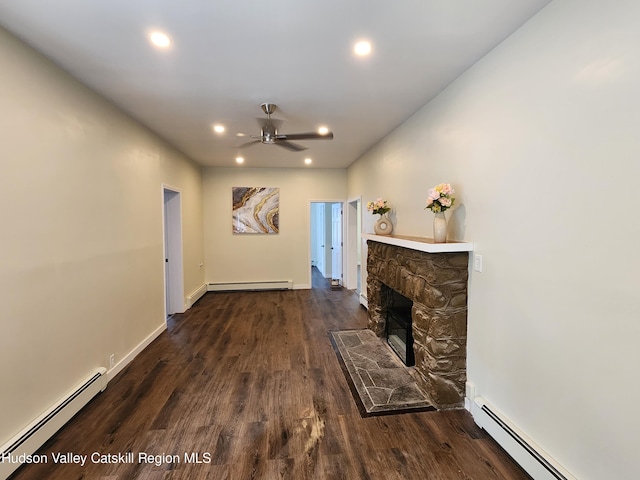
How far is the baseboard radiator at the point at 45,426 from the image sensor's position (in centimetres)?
165

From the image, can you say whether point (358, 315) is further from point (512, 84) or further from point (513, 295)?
point (512, 84)

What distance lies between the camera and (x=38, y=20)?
1.65 m

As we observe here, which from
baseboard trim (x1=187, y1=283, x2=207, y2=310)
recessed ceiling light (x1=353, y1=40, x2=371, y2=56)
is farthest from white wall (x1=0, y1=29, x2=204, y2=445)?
recessed ceiling light (x1=353, y1=40, x2=371, y2=56)

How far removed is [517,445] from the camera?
1748 millimetres

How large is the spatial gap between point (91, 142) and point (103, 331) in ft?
5.43

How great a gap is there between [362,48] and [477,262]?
1707mm

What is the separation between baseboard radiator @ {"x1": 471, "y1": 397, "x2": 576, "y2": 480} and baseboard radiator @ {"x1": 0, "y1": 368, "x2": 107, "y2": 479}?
294 cm

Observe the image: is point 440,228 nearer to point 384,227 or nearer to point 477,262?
point 477,262

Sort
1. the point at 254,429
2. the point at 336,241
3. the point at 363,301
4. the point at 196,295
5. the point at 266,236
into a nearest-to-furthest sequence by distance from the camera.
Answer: the point at 254,429
the point at 363,301
the point at 196,295
the point at 266,236
the point at 336,241

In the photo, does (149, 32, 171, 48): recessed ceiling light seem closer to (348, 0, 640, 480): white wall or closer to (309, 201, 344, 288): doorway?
(348, 0, 640, 480): white wall

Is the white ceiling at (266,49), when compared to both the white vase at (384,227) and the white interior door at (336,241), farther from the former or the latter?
the white interior door at (336,241)

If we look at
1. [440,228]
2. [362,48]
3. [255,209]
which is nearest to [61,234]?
[362,48]

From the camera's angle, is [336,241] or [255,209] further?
[336,241]

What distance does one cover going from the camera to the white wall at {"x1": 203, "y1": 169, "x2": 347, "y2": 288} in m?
5.98
